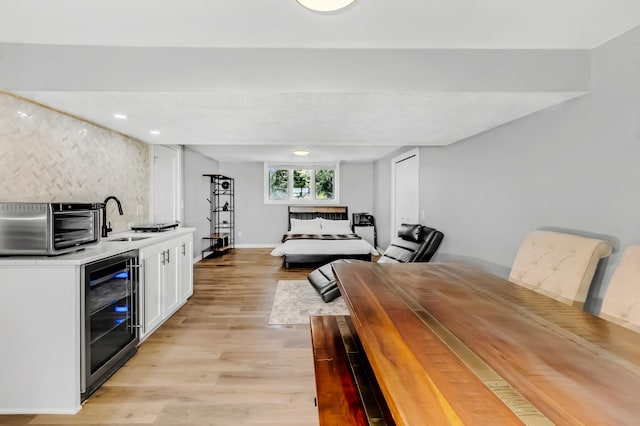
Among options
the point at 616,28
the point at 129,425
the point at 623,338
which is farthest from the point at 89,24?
the point at 616,28

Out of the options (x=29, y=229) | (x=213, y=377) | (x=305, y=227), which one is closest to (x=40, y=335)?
(x=29, y=229)

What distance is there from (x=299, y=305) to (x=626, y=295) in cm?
283

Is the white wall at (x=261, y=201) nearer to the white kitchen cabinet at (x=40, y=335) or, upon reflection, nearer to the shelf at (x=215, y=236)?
the shelf at (x=215, y=236)

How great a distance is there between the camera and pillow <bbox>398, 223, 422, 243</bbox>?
391cm

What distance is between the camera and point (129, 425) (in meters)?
1.70

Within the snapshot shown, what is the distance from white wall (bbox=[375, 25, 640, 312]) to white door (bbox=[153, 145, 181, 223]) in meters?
4.15

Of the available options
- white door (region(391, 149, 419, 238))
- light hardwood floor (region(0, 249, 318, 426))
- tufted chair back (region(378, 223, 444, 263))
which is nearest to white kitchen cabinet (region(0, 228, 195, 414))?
light hardwood floor (region(0, 249, 318, 426))

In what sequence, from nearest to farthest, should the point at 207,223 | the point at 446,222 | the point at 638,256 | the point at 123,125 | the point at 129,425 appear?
the point at 638,256, the point at 129,425, the point at 123,125, the point at 446,222, the point at 207,223

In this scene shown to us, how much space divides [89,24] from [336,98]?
5.16 ft

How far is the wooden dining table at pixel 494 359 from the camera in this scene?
643mm

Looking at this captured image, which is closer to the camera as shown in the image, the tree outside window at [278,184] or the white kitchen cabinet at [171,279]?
the white kitchen cabinet at [171,279]

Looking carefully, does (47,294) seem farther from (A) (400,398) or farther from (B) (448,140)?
(B) (448,140)

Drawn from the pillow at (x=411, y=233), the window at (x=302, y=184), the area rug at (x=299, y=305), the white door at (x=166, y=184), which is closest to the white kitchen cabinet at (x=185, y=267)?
the white door at (x=166, y=184)

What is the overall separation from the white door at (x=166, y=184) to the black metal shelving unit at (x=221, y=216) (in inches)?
53.6
